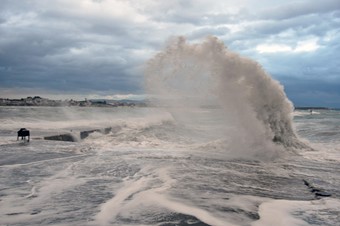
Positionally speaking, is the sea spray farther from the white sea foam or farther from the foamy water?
the white sea foam

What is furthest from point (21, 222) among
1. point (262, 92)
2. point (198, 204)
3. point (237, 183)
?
point (262, 92)

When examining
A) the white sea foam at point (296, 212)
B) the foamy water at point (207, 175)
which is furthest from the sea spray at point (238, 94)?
the white sea foam at point (296, 212)

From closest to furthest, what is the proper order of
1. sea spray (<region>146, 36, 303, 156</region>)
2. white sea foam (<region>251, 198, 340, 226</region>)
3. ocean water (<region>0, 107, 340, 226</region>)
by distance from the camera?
white sea foam (<region>251, 198, 340, 226</region>) < ocean water (<region>0, 107, 340, 226</region>) < sea spray (<region>146, 36, 303, 156</region>)

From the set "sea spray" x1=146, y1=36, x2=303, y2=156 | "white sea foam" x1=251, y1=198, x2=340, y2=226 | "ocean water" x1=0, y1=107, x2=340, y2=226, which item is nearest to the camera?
Result: "white sea foam" x1=251, y1=198, x2=340, y2=226

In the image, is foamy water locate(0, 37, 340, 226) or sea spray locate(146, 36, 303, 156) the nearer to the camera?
foamy water locate(0, 37, 340, 226)

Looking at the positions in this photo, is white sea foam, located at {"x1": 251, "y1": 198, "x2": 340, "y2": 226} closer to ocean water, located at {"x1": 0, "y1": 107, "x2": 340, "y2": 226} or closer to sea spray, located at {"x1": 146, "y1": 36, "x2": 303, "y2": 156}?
ocean water, located at {"x1": 0, "y1": 107, "x2": 340, "y2": 226}

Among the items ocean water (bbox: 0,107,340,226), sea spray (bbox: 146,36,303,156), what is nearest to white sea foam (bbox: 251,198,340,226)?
ocean water (bbox: 0,107,340,226)

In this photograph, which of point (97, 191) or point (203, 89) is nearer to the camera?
point (97, 191)

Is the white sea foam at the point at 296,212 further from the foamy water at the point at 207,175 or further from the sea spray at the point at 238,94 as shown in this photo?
the sea spray at the point at 238,94

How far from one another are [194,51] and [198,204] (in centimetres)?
1422

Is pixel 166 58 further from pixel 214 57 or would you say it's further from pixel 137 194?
pixel 137 194

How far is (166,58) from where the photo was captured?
21328mm

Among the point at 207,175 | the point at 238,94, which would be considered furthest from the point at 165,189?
the point at 238,94

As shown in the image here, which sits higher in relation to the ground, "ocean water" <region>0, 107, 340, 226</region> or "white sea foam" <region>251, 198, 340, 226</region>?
"white sea foam" <region>251, 198, 340, 226</region>
